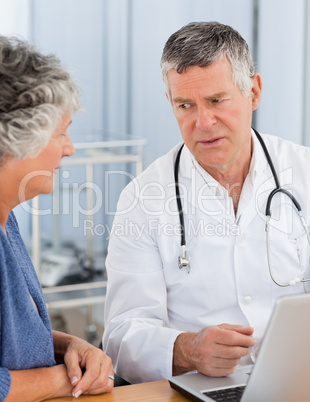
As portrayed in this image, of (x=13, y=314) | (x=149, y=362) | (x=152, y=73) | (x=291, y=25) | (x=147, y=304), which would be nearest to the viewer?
(x=13, y=314)

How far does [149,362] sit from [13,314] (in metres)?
0.42

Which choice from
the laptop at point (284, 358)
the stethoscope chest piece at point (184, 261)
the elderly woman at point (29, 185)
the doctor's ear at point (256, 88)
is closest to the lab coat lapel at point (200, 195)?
the stethoscope chest piece at point (184, 261)

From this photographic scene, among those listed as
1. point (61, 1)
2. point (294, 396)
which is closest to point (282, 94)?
point (61, 1)

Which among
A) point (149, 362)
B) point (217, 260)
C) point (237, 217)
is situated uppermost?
point (237, 217)

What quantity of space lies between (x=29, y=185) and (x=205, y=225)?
590 millimetres

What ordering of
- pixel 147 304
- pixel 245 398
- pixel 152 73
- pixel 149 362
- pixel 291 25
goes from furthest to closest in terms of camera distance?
pixel 152 73 → pixel 291 25 → pixel 147 304 → pixel 149 362 → pixel 245 398

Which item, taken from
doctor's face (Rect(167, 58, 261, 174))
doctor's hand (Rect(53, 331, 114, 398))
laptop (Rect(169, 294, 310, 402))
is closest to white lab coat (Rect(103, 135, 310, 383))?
doctor's face (Rect(167, 58, 261, 174))

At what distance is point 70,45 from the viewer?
370 centimetres

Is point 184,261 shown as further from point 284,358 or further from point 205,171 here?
point 284,358

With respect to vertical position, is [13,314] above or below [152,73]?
below

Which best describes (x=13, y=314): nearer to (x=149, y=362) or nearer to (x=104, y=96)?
(x=149, y=362)

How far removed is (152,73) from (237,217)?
208 centimetres

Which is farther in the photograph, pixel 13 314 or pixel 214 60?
pixel 214 60

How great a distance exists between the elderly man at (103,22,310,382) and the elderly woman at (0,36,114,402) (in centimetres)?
31
